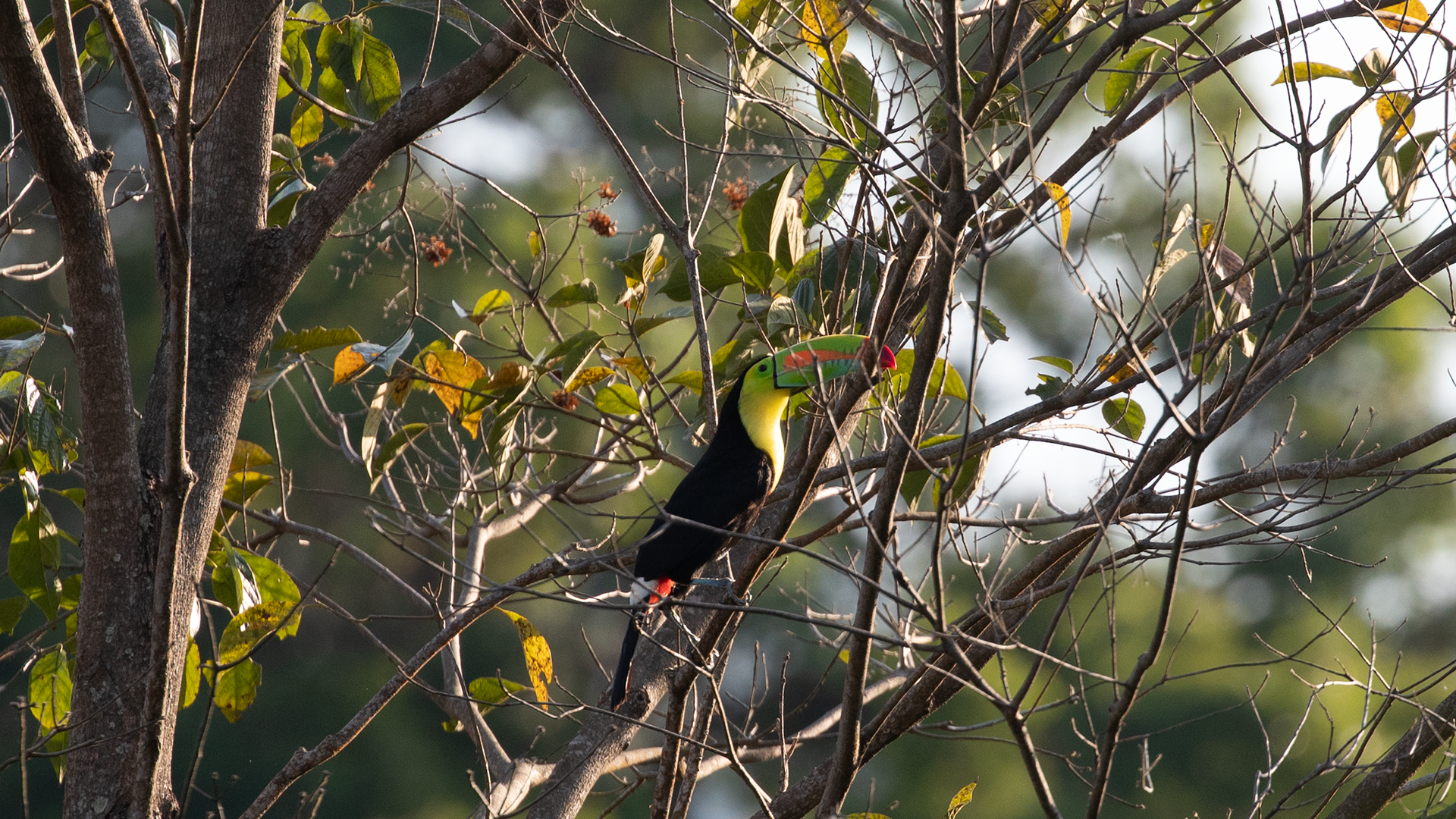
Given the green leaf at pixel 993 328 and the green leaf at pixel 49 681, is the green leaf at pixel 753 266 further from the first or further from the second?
the green leaf at pixel 49 681

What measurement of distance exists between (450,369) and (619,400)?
37 cm

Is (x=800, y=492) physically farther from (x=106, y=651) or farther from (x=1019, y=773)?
(x=1019, y=773)

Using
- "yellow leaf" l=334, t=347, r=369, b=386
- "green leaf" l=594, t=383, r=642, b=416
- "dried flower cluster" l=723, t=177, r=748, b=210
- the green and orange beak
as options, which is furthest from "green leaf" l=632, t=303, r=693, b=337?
"yellow leaf" l=334, t=347, r=369, b=386

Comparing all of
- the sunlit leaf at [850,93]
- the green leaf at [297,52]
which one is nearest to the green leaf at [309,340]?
the green leaf at [297,52]

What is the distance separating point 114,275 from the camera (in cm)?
185

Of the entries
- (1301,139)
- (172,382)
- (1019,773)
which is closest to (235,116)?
(172,382)

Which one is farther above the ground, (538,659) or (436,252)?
(436,252)

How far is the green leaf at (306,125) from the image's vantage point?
285 centimetres

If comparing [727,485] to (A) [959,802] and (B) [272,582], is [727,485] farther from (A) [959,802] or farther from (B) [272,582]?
(B) [272,582]

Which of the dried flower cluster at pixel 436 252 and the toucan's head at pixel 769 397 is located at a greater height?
the dried flower cluster at pixel 436 252

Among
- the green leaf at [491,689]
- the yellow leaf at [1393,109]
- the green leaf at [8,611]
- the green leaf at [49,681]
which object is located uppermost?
the yellow leaf at [1393,109]

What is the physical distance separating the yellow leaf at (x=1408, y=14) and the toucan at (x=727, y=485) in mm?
1303

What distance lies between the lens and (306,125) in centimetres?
285

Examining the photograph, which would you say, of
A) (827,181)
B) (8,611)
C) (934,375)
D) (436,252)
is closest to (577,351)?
(827,181)
